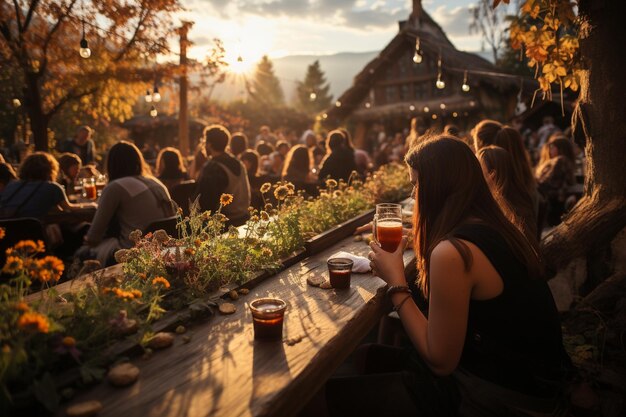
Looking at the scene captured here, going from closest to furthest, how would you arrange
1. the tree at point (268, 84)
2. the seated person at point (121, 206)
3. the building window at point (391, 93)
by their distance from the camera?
the seated person at point (121, 206)
the building window at point (391, 93)
the tree at point (268, 84)

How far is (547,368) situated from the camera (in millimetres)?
1872

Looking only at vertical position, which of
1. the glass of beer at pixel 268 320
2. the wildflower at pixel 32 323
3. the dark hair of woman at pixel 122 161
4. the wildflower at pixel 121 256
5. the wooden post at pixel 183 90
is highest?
the wooden post at pixel 183 90

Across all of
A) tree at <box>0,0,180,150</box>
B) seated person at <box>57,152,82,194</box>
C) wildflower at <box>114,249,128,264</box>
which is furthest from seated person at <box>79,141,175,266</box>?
tree at <box>0,0,180,150</box>

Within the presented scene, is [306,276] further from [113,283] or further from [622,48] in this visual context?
[622,48]

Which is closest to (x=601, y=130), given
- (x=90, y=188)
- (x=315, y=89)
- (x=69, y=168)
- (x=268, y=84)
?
(x=90, y=188)

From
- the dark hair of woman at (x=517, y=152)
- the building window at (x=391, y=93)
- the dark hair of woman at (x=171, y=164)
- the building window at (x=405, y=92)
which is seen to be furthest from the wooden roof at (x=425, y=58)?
the dark hair of woman at (x=171, y=164)

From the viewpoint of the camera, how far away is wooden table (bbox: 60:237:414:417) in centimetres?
131

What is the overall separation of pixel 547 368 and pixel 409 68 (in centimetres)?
2250

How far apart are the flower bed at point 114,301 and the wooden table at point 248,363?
110 millimetres

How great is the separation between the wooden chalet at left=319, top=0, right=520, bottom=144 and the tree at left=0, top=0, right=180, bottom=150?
39.3 feet

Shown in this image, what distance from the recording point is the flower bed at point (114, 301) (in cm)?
123

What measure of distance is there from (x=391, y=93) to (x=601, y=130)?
68.6 ft

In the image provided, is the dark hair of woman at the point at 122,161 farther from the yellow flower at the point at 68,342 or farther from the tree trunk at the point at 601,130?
the tree trunk at the point at 601,130

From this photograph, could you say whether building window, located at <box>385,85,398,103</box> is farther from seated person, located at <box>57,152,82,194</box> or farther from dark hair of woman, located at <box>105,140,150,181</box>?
dark hair of woman, located at <box>105,140,150,181</box>
